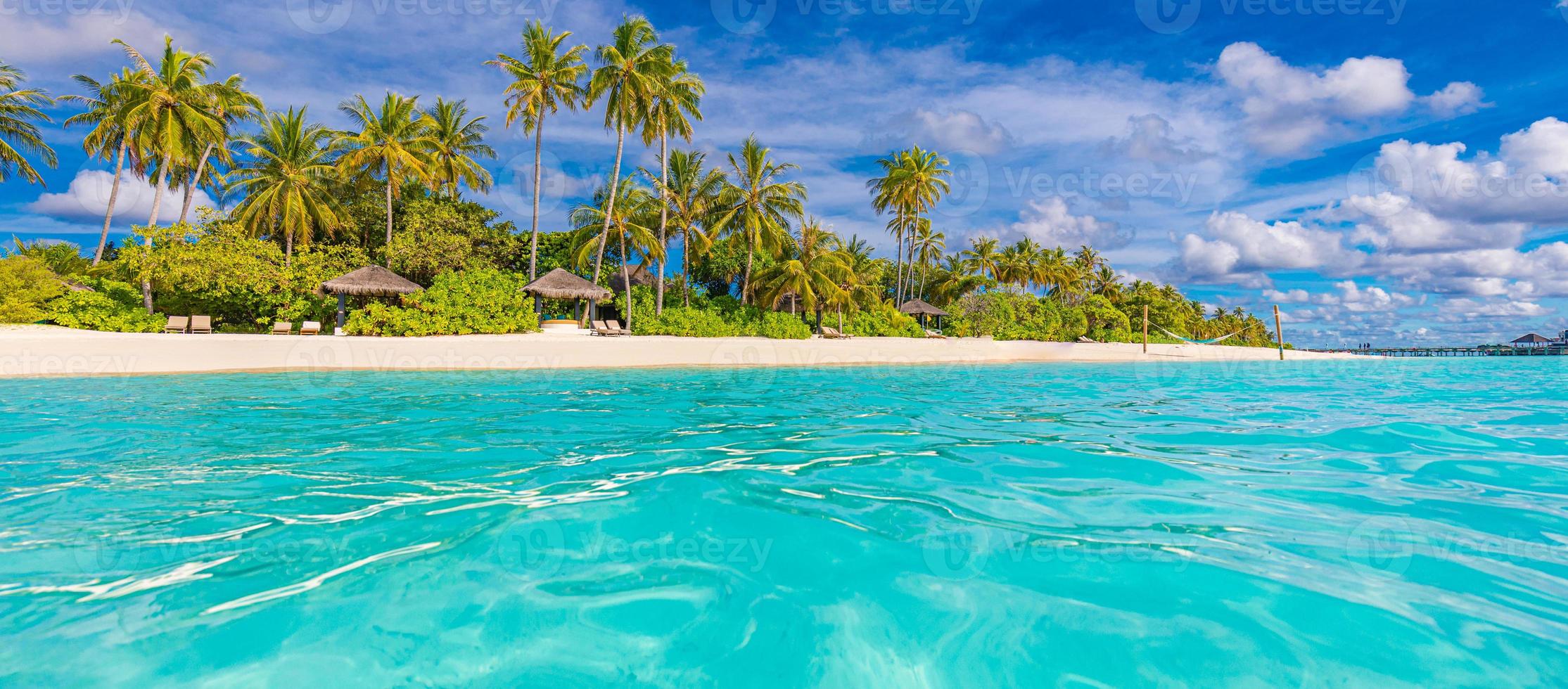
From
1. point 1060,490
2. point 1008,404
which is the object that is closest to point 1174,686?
point 1060,490

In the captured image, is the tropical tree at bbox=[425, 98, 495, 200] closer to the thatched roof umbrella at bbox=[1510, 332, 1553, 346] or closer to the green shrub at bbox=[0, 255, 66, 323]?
the green shrub at bbox=[0, 255, 66, 323]

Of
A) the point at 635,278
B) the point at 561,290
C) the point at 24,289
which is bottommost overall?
the point at 24,289

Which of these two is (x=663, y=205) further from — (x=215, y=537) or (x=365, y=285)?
(x=215, y=537)

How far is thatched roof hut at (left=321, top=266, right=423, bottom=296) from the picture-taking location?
73.0 feet

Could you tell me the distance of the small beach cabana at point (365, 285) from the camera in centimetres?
2227

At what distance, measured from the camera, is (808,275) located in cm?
2961

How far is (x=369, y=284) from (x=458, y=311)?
4075 mm

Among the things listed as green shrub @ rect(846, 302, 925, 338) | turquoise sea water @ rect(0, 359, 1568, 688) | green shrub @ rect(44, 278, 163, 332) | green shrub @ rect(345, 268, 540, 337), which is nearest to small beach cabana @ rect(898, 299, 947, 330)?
green shrub @ rect(846, 302, 925, 338)

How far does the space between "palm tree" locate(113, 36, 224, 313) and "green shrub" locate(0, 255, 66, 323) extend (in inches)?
111

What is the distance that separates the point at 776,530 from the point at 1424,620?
2425 millimetres

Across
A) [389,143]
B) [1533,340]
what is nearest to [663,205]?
[389,143]

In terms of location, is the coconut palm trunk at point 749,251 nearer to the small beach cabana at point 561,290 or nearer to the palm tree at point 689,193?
the palm tree at point 689,193

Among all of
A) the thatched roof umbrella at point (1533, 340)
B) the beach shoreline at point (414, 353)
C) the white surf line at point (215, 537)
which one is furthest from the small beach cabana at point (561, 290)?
the thatched roof umbrella at point (1533, 340)

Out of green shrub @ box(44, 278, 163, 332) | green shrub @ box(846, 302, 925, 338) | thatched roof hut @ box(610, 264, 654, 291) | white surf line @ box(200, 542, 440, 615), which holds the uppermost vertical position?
thatched roof hut @ box(610, 264, 654, 291)
